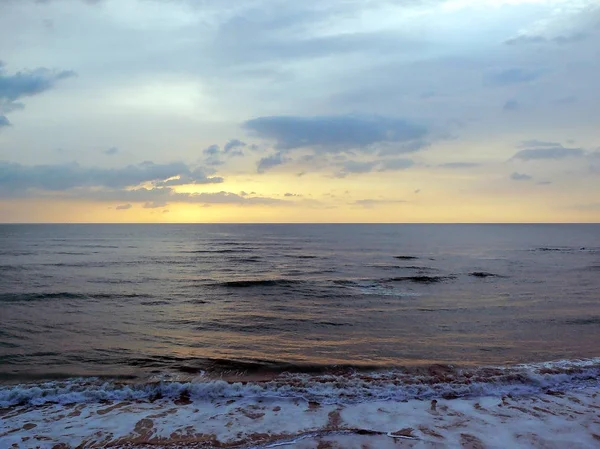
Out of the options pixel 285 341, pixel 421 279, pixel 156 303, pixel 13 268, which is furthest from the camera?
pixel 13 268

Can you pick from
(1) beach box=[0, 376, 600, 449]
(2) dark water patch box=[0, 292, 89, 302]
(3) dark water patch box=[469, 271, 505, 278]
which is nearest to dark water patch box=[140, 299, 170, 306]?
(2) dark water patch box=[0, 292, 89, 302]

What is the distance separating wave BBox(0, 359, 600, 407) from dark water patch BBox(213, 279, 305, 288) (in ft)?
59.1

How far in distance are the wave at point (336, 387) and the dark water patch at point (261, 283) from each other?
59.1 ft

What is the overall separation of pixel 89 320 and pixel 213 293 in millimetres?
9234

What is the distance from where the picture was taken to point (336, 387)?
10.9 m

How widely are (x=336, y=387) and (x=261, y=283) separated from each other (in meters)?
20.3

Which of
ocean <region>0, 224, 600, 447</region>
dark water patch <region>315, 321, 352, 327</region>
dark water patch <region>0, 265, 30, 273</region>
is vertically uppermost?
dark water patch <region>0, 265, 30, 273</region>

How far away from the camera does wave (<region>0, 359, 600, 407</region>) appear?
1036 centimetres

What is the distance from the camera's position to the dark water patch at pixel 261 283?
1184 inches

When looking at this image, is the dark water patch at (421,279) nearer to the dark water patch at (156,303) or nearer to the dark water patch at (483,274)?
the dark water patch at (483,274)

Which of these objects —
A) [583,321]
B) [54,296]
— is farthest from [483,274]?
[54,296]

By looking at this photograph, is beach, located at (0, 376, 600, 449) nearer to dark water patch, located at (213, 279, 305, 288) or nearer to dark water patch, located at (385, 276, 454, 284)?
dark water patch, located at (213, 279, 305, 288)

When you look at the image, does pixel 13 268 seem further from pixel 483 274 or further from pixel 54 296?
pixel 483 274

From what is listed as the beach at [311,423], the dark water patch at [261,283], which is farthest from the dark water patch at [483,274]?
the beach at [311,423]
